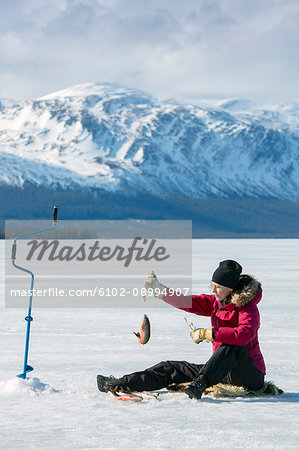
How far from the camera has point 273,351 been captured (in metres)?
7.97

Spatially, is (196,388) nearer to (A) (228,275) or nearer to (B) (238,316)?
(B) (238,316)

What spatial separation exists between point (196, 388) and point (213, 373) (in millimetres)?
168

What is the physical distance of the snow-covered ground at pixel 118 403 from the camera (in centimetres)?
442

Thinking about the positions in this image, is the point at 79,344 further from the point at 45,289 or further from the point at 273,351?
the point at 45,289

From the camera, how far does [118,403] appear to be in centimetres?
539

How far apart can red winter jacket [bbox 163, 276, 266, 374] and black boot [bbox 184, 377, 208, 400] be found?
0.31 meters

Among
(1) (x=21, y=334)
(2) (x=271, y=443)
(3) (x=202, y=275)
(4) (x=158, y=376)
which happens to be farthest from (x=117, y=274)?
(2) (x=271, y=443)
